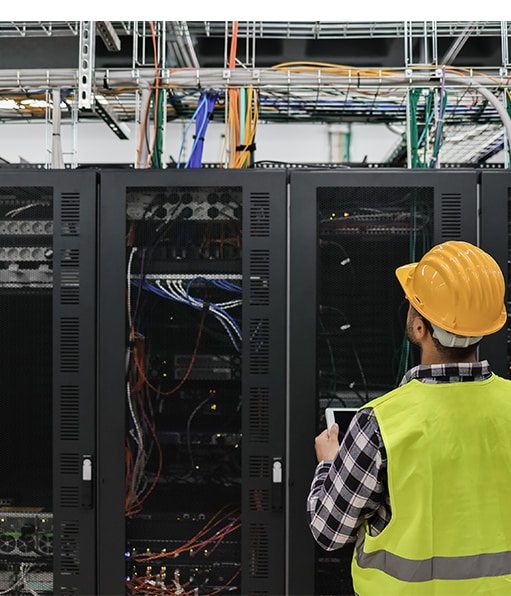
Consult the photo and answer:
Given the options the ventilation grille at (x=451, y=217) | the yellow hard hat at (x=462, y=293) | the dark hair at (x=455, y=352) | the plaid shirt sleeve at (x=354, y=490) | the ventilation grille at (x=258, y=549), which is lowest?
the ventilation grille at (x=258, y=549)

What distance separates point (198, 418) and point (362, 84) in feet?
4.56

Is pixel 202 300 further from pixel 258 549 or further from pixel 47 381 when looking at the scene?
pixel 258 549

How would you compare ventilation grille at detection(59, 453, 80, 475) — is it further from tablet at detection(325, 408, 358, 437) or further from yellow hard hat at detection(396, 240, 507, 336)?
yellow hard hat at detection(396, 240, 507, 336)

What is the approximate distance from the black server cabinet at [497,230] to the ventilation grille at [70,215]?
4.52ft

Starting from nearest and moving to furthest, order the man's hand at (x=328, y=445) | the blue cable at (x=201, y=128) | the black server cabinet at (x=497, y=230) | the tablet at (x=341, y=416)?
1. the man's hand at (x=328, y=445)
2. the tablet at (x=341, y=416)
3. the black server cabinet at (x=497, y=230)
4. the blue cable at (x=201, y=128)

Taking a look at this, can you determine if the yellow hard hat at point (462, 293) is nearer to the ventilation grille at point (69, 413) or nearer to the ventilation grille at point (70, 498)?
the ventilation grille at point (69, 413)

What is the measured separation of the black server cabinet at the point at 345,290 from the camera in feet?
5.54

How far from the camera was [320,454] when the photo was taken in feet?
4.33

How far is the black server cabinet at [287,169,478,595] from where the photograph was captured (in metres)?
1.69

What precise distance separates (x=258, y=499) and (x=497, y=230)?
121 centimetres

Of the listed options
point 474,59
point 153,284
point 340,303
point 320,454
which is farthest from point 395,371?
point 474,59

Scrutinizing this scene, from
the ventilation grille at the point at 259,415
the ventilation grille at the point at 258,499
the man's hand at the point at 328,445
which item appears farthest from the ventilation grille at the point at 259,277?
the ventilation grille at the point at 258,499

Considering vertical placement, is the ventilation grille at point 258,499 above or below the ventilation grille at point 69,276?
below
